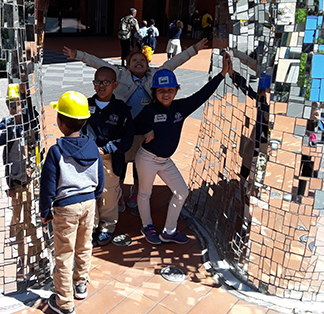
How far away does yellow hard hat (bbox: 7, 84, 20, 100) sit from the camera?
255 centimetres

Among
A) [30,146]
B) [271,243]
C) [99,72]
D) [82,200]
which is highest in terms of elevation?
[99,72]

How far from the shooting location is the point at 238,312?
2.86 metres

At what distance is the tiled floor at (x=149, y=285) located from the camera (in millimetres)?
2848

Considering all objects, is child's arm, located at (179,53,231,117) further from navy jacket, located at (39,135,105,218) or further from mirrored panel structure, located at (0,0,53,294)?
mirrored panel structure, located at (0,0,53,294)

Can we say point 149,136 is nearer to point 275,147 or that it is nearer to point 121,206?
point 275,147

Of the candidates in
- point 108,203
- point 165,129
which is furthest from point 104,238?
point 165,129

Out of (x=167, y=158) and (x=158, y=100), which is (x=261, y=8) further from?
(x=167, y=158)

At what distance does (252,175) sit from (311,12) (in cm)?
119

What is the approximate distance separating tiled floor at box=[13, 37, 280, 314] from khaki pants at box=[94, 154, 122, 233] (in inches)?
7.7

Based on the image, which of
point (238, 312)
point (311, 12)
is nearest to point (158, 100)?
point (311, 12)

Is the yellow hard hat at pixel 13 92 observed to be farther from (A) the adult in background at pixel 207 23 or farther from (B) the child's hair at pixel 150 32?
(A) the adult in background at pixel 207 23

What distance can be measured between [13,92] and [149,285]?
5.70 ft

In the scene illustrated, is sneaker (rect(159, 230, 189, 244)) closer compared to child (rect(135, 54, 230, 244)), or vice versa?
child (rect(135, 54, 230, 244))

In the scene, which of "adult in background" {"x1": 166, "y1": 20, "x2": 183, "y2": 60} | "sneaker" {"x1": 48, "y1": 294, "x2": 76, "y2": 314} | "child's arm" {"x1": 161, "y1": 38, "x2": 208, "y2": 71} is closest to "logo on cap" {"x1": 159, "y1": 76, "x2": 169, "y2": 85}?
"child's arm" {"x1": 161, "y1": 38, "x2": 208, "y2": 71}
